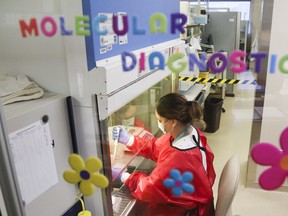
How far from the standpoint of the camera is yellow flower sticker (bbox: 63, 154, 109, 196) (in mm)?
787

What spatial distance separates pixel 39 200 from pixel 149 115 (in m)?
1.11

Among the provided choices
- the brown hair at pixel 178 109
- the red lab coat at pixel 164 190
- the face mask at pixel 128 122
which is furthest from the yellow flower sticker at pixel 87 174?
the face mask at pixel 128 122

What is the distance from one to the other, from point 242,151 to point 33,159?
2039 millimetres

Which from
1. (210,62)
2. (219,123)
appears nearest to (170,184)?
(210,62)

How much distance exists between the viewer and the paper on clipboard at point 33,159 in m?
0.87

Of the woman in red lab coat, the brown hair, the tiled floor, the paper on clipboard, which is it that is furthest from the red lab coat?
the paper on clipboard

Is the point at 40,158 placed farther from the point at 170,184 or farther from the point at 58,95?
the point at 170,184

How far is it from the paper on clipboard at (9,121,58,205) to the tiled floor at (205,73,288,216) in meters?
0.84

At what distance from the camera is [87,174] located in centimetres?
79

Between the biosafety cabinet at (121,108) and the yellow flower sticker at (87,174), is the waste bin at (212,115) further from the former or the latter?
the yellow flower sticker at (87,174)

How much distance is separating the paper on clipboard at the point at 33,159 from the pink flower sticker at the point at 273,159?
26.8 inches

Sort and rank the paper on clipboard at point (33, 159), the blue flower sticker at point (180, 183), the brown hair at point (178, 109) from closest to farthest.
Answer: the blue flower sticker at point (180, 183)
the paper on clipboard at point (33, 159)
the brown hair at point (178, 109)

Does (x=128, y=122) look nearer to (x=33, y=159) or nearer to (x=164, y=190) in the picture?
(x=164, y=190)

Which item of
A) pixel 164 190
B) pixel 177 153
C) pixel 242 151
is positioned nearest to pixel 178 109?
pixel 177 153
